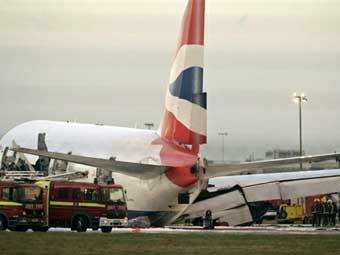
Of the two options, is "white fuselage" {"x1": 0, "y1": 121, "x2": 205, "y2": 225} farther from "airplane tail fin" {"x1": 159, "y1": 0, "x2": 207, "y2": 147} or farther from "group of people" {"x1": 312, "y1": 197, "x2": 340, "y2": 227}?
"group of people" {"x1": 312, "y1": 197, "x2": 340, "y2": 227}

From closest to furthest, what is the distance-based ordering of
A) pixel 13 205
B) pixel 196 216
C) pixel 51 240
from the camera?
pixel 51 240 < pixel 13 205 < pixel 196 216

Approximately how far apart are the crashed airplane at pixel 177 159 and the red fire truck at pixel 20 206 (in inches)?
84.7

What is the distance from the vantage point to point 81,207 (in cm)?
5319

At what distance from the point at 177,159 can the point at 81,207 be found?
6.84 meters

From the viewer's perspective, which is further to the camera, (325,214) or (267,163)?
(325,214)

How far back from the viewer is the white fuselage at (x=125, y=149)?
190 feet

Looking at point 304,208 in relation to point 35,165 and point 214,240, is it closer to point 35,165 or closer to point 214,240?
point 35,165

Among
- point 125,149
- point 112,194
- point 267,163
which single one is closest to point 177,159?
point 125,149

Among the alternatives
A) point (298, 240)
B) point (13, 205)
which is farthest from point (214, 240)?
point (13, 205)

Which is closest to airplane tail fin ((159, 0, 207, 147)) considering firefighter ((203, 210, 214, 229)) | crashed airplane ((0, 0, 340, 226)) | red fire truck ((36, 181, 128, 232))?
crashed airplane ((0, 0, 340, 226))

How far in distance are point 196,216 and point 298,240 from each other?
25.9 metres

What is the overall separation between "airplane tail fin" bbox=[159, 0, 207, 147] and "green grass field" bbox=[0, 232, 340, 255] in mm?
14326

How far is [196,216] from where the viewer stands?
68.1 metres

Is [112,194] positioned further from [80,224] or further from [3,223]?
[3,223]
